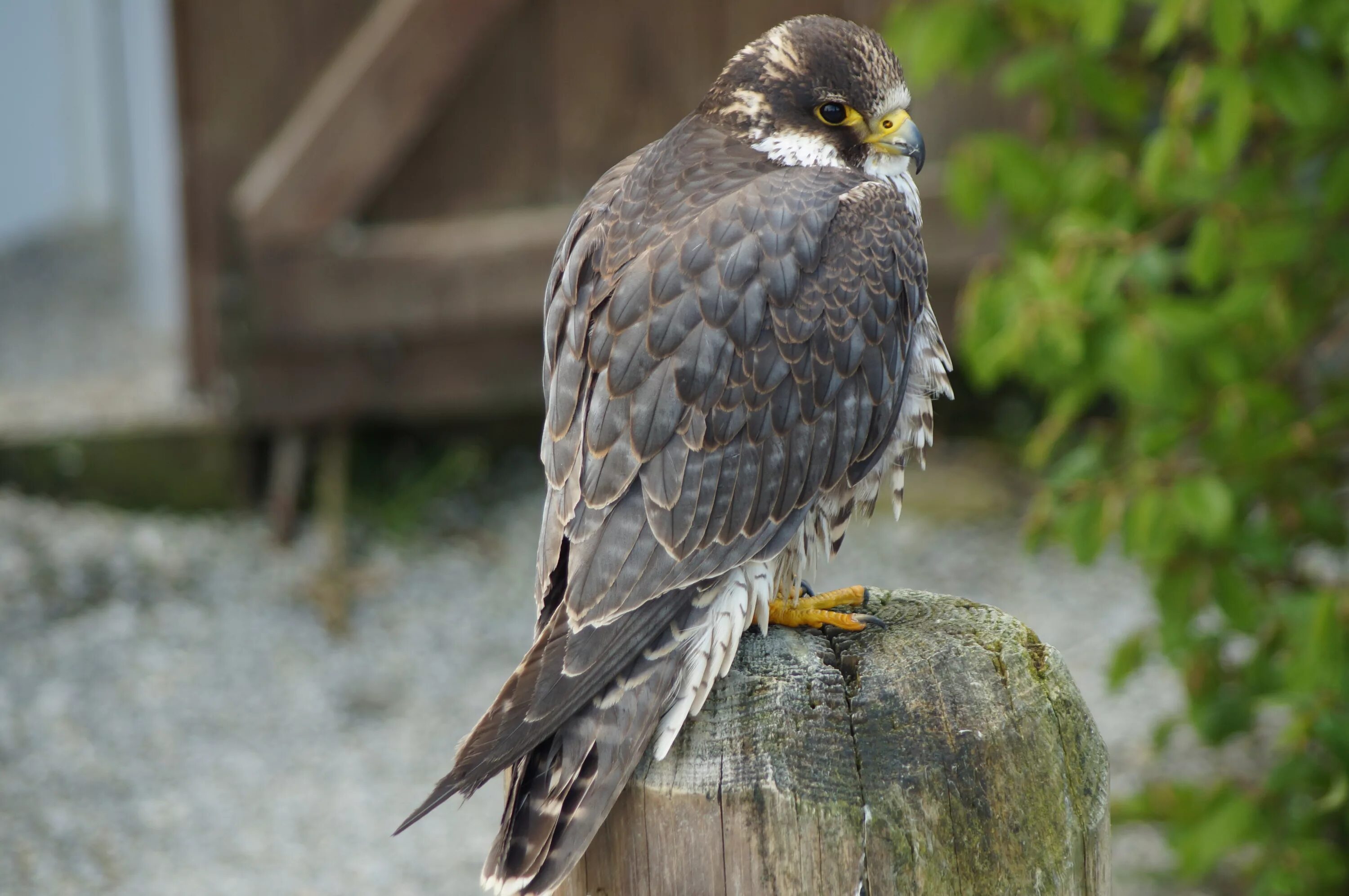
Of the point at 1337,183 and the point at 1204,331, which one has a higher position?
the point at 1337,183

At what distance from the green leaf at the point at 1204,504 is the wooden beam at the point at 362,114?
3.67m

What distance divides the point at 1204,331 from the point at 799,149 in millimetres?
1052

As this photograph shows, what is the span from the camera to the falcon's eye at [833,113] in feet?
8.36

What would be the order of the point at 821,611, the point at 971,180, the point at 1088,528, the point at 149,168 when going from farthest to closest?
1. the point at 149,168
2. the point at 971,180
3. the point at 1088,528
4. the point at 821,611

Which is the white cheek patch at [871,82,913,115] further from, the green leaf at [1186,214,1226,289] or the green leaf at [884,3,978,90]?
the green leaf at [1186,214,1226,289]

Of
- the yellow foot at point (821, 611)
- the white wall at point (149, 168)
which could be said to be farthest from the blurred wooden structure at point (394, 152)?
the yellow foot at point (821, 611)

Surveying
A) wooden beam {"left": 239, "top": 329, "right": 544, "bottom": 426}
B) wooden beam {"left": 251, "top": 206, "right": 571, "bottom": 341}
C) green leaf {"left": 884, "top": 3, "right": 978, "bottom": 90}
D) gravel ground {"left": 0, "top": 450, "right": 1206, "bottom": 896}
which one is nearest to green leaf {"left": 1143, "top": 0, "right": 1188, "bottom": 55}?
green leaf {"left": 884, "top": 3, "right": 978, "bottom": 90}

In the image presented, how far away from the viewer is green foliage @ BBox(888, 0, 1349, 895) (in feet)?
9.57

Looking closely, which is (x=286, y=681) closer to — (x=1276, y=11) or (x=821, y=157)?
(x=821, y=157)

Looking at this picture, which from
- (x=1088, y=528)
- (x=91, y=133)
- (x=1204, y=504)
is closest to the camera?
(x=1204, y=504)

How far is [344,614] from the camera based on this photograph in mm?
5469

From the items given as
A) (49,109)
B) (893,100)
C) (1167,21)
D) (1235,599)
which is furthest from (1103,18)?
(49,109)

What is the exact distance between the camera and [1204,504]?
2982 mm

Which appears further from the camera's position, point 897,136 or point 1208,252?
point 1208,252
